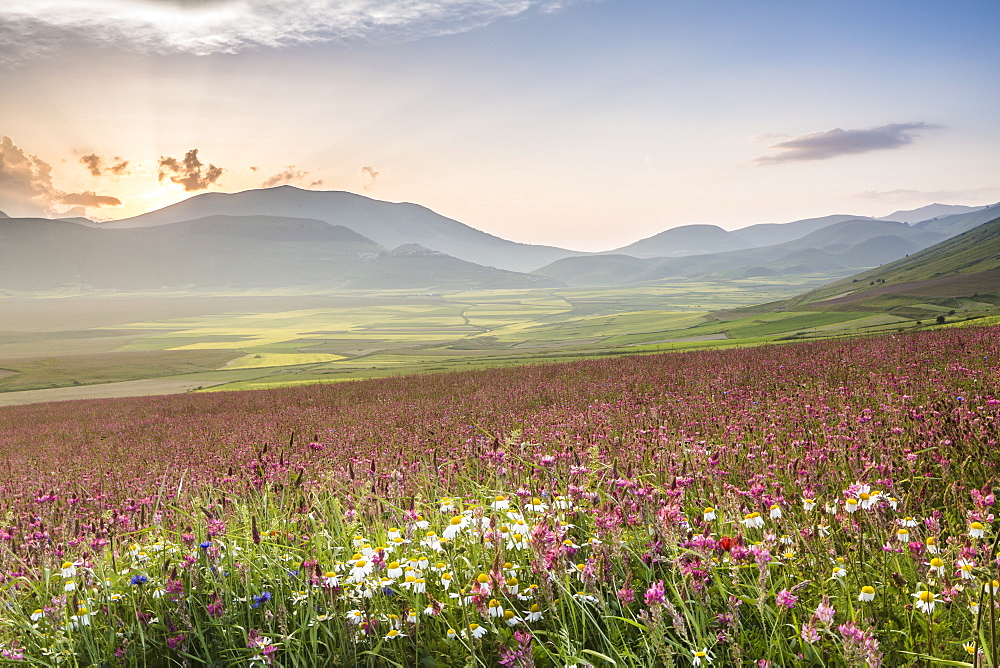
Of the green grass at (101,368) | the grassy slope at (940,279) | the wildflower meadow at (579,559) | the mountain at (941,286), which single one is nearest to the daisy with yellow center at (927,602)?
the wildflower meadow at (579,559)

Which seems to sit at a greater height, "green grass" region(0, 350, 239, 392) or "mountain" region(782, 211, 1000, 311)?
"mountain" region(782, 211, 1000, 311)

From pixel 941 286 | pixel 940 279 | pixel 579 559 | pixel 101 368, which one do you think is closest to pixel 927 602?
pixel 579 559

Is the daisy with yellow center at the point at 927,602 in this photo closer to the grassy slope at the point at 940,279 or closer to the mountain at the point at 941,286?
the mountain at the point at 941,286

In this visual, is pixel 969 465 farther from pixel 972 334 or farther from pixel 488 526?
pixel 972 334

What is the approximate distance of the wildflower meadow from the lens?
8.86ft

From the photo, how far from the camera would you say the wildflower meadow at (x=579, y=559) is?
2.70 metres

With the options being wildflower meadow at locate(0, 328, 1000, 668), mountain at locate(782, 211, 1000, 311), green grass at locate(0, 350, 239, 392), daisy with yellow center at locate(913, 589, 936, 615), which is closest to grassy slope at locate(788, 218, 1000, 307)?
mountain at locate(782, 211, 1000, 311)

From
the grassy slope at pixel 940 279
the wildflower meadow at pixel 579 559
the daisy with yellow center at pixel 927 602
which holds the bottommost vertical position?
the wildflower meadow at pixel 579 559

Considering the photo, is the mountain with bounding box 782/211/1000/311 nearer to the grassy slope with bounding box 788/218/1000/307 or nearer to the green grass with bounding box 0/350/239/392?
the grassy slope with bounding box 788/218/1000/307

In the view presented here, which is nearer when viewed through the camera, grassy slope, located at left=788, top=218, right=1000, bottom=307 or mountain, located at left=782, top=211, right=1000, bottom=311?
mountain, located at left=782, top=211, right=1000, bottom=311

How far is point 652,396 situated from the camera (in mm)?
12289

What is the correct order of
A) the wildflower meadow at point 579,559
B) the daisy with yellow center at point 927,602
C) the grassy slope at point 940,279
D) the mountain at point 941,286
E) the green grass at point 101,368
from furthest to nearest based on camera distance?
1. the grassy slope at point 940,279
2. the mountain at point 941,286
3. the green grass at point 101,368
4. the wildflower meadow at point 579,559
5. the daisy with yellow center at point 927,602

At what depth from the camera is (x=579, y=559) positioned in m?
3.45

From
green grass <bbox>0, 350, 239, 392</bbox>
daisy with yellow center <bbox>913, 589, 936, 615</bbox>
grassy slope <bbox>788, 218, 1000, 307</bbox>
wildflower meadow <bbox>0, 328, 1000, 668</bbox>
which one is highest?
grassy slope <bbox>788, 218, 1000, 307</bbox>
